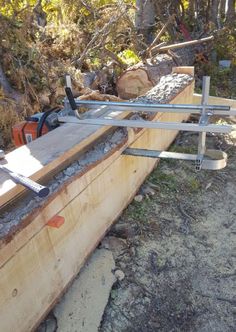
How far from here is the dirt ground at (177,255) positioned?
2.14m

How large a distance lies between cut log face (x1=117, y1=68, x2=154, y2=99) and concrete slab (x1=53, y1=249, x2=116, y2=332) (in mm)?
2971

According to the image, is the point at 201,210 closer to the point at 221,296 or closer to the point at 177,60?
the point at 221,296

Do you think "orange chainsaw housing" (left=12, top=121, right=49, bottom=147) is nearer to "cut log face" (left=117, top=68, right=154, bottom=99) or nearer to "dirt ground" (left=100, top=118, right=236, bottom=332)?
"dirt ground" (left=100, top=118, right=236, bottom=332)

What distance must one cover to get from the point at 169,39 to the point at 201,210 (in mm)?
5103

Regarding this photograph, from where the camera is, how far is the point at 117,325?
2.10m

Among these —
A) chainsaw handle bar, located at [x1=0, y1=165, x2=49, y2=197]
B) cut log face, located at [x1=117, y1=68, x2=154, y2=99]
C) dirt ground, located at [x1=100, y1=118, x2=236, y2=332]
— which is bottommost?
dirt ground, located at [x1=100, y1=118, x2=236, y2=332]

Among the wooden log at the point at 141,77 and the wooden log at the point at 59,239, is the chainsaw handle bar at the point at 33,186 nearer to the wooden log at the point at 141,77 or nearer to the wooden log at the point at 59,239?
the wooden log at the point at 59,239

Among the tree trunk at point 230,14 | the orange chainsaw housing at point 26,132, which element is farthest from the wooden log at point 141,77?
the tree trunk at point 230,14

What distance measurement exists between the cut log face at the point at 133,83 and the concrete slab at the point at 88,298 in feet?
9.75

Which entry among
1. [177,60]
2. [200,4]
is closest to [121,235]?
[177,60]

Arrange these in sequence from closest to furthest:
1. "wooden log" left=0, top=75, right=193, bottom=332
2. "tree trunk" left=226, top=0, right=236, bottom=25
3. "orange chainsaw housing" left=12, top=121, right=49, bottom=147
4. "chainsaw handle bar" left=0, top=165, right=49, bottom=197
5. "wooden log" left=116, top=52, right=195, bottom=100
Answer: "chainsaw handle bar" left=0, top=165, right=49, bottom=197 → "wooden log" left=0, top=75, right=193, bottom=332 → "orange chainsaw housing" left=12, top=121, right=49, bottom=147 → "wooden log" left=116, top=52, right=195, bottom=100 → "tree trunk" left=226, top=0, right=236, bottom=25

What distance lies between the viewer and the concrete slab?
2107mm

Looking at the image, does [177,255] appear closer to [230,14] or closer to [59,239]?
[59,239]

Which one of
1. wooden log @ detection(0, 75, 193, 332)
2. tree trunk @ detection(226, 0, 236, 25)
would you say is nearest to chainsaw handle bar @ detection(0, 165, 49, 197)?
wooden log @ detection(0, 75, 193, 332)
